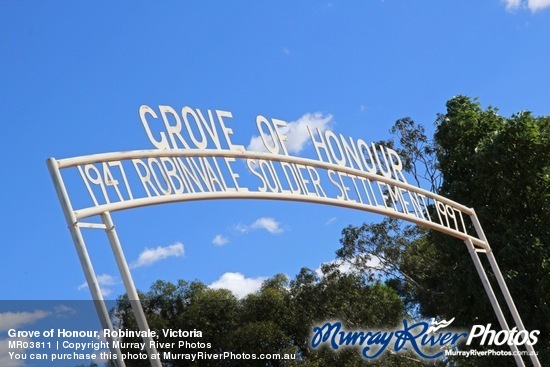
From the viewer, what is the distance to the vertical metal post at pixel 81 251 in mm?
5117

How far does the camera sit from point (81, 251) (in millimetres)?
5285

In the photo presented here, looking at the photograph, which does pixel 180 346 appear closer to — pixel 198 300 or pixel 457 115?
pixel 198 300

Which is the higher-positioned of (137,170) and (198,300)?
(198,300)

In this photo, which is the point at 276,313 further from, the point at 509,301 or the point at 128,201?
the point at 128,201

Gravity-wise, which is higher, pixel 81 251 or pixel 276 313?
pixel 276 313

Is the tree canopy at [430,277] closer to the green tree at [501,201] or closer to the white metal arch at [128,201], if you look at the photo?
the green tree at [501,201]

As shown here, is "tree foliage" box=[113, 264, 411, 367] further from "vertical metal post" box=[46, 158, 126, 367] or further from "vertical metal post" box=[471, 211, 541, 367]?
"vertical metal post" box=[46, 158, 126, 367]

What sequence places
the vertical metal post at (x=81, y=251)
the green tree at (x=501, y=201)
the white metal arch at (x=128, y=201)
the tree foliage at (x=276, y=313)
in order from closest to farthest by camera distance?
the vertical metal post at (x=81, y=251), the white metal arch at (x=128, y=201), the green tree at (x=501, y=201), the tree foliage at (x=276, y=313)

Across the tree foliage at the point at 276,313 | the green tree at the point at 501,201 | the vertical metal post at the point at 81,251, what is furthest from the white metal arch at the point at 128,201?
the tree foliage at the point at 276,313

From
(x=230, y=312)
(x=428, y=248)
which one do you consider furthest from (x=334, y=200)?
(x=230, y=312)

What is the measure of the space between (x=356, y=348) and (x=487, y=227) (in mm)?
6625

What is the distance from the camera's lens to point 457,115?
50.0 feet

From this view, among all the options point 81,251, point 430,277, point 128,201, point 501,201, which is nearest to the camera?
point 81,251

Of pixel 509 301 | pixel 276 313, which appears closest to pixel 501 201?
pixel 509 301
